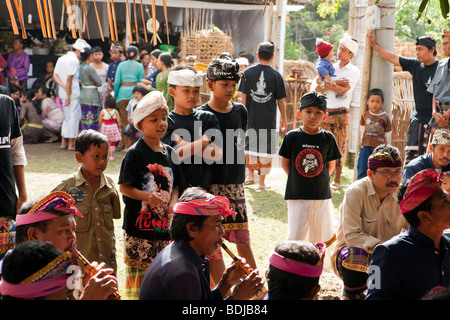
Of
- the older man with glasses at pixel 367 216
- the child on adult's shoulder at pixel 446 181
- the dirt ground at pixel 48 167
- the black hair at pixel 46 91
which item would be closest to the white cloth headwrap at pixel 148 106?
the older man with glasses at pixel 367 216

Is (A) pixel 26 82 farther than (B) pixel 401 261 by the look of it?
Yes

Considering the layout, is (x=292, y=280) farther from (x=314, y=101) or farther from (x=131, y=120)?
(x=131, y=120)

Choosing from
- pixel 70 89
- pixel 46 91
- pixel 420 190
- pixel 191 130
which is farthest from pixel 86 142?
pixel 46 91

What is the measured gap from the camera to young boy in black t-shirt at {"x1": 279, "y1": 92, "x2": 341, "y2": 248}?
4918mm

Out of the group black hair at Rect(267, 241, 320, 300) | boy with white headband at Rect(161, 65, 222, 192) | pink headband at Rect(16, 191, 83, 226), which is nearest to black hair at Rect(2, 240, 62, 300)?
pink headband at Rect(16, 191, 83, 226)

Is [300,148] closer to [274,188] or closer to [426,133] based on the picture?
[426,133]

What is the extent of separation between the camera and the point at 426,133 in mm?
6766

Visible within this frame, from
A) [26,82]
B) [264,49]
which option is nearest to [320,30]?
[26,82]

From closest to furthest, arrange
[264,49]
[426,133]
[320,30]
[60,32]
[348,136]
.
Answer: [426,133] < [264,49] < [348,136] < [60,32] < [320,30]

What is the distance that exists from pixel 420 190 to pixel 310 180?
1.85 meters

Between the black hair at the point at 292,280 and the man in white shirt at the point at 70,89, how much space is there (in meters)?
9.12

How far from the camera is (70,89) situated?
11.0m

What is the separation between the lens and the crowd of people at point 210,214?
2594 mm

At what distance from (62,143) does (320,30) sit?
2039 cm
